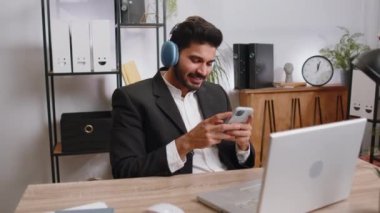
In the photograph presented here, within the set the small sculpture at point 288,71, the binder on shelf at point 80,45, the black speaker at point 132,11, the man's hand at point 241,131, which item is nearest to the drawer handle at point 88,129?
the binder on shelf at point 80,45

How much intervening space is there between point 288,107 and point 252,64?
46 centimetres

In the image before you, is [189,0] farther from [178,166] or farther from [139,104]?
[178,166]

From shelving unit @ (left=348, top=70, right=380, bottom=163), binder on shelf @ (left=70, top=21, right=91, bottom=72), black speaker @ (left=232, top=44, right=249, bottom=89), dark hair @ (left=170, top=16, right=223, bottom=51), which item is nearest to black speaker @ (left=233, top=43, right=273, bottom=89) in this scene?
black speaker @ (left=232, top=44, right=249, bottom=89)

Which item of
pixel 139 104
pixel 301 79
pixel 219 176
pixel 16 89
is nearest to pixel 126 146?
pixel 139 104

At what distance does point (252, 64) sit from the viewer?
9.14 feet

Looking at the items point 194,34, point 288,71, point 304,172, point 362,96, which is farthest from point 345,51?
point 304,172

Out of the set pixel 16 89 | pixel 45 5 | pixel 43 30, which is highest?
pixel 45 5

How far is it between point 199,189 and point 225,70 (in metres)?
1.83

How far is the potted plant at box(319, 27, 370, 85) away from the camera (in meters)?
2.99

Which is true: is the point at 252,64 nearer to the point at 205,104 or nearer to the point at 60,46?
the point at 205,104

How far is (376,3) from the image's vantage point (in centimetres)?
322

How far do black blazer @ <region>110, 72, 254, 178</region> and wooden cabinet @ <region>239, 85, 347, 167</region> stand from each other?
1.28 m

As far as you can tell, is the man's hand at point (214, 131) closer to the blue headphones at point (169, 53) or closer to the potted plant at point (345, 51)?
the blue headphones at point (169, 53)

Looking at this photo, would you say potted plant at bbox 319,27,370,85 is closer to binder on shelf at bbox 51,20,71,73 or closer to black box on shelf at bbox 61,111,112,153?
black box on shelf at bbox 61,111,112,153
